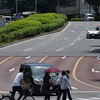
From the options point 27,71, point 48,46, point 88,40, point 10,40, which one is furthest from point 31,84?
point 88,40

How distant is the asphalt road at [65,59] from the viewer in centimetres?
2408

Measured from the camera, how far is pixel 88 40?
61844 millimetres

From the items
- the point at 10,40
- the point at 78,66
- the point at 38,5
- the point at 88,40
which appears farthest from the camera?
the point at 38,5

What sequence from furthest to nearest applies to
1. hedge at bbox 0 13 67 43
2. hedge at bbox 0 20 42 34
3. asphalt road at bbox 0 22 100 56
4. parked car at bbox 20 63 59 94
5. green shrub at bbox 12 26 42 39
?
hedge at bbox 0 20 42 34, green shrub at bbox 12 26 42 39, hedge at bbox 0 13 67 43, asphalt road at bbox 0 22 100 56, parked car at bbox 20 63 59 94

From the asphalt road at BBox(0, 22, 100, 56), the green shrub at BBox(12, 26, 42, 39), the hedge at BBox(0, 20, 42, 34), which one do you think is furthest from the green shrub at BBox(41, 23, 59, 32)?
the asphalt road at BBox(0, 22, 100, 56)

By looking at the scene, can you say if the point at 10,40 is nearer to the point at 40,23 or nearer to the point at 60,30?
the point at 40,23

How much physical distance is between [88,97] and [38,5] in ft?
385

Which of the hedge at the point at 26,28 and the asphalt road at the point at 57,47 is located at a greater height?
the hedge at the point at 26,28

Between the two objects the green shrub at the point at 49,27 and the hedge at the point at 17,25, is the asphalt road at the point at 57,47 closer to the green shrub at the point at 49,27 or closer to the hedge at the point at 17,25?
the green shrub at the point at 49,27

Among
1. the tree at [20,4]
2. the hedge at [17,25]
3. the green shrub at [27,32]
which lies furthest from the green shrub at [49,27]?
the tree at [20,4]

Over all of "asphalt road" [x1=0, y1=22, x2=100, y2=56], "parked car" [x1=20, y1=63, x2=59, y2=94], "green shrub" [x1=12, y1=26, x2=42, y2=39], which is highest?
"parked car" [x1=20, y1=63, x2=59, y2=94]

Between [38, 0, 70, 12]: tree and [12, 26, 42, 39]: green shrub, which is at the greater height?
[38, 0, 70, 12]: tree

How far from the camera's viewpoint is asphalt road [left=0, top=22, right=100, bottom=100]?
2408cm

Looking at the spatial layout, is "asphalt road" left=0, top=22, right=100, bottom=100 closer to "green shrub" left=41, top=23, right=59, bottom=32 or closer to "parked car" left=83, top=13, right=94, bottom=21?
"green shrub" left=41, top=23, right=59, bottom=32
